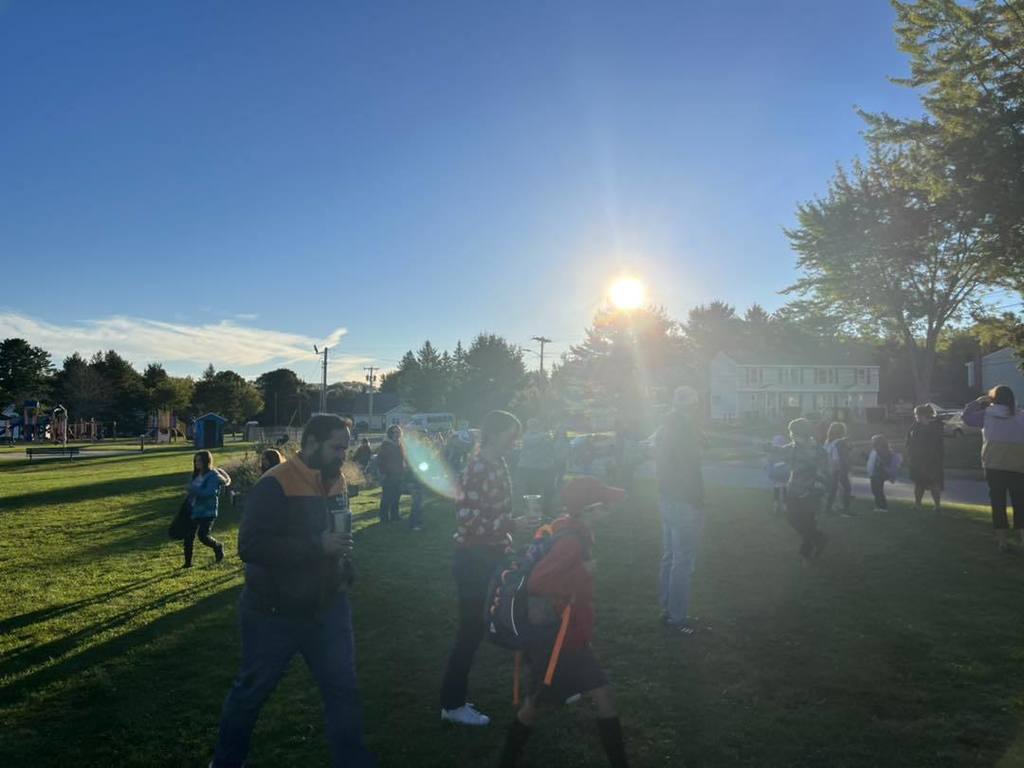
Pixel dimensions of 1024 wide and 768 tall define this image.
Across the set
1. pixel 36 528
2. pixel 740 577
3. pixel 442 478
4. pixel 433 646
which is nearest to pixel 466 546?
pixel 433 646

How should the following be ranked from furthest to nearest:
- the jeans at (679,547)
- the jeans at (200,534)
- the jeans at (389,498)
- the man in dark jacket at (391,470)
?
the jeans at (389,498), the man in dark jacket at (391,470), the jeans at (200,534), the jeans at (679,547)

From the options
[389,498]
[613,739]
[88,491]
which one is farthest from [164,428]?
[613,739]

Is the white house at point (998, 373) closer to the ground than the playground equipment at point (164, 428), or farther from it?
farther from it

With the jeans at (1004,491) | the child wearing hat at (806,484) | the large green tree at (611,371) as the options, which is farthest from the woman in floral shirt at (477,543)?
the large green tree at (611,371)

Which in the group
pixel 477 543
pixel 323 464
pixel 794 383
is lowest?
pixel 477 543

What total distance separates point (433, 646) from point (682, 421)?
3035 mm

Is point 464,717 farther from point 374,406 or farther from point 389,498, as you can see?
point 374,406

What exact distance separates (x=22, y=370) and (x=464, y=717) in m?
101

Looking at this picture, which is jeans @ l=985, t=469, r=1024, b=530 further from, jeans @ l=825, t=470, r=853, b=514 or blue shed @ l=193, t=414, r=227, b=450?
blue shed @ l=193, t=414, r=227, b=450

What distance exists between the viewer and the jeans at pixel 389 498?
13500 mm

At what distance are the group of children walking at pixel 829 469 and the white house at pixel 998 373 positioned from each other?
46.6 meters

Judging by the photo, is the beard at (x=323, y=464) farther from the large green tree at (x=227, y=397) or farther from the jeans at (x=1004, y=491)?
the large green tree at (x=227, y=397)

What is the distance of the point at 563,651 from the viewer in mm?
3527

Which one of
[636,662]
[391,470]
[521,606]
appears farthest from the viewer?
[391,470]
